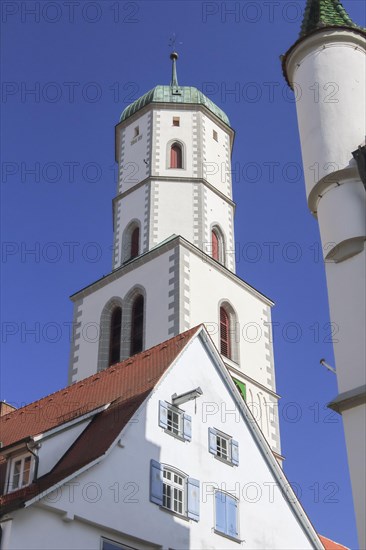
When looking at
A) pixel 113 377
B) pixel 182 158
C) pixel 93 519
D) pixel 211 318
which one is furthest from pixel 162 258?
pixel 93 519

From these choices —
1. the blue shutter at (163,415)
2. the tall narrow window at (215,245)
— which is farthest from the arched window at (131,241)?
the blue shutter at (163,415)

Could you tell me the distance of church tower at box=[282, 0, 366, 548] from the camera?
45.8 ft

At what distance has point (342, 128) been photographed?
16266 mm

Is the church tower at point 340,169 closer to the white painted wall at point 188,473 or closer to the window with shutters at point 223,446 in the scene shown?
the white painted wall at point 188,473

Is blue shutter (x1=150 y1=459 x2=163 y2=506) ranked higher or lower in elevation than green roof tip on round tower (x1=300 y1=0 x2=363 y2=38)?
lower

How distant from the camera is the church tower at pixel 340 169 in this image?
13961 millimetres

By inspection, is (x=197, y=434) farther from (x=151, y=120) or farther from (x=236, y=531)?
(x=151, y=120)

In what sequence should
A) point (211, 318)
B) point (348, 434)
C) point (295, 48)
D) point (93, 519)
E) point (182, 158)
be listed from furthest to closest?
point (182, 158)
point (211, 318)
point (295, 48)
point (93, 519)
point (348, 434)

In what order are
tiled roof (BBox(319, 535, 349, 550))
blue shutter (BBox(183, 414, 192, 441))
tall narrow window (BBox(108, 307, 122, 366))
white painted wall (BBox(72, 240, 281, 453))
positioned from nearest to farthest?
blue shutter (BBox(183, 414, 192, 441)), tiled roof (BBox(319, 535, 349, 550)), white painted wall (BBox(72, 240, 281, 453)), tall narrow window (BBox(108, 307, 122, 366))

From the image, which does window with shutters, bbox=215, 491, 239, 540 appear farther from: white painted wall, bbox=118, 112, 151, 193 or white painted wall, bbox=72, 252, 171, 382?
Answer: white painted wall, bbox=118, 112, 151, 193

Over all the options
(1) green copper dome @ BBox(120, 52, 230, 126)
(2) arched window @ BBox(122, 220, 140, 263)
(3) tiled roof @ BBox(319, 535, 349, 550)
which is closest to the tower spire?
(1) green copper dome @ BBox(120, 52, 230, 126)

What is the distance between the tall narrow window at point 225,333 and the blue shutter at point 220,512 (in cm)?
1456

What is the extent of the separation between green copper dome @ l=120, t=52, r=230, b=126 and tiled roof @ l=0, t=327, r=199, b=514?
70.3ft

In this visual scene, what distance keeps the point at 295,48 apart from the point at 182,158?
2120cm
